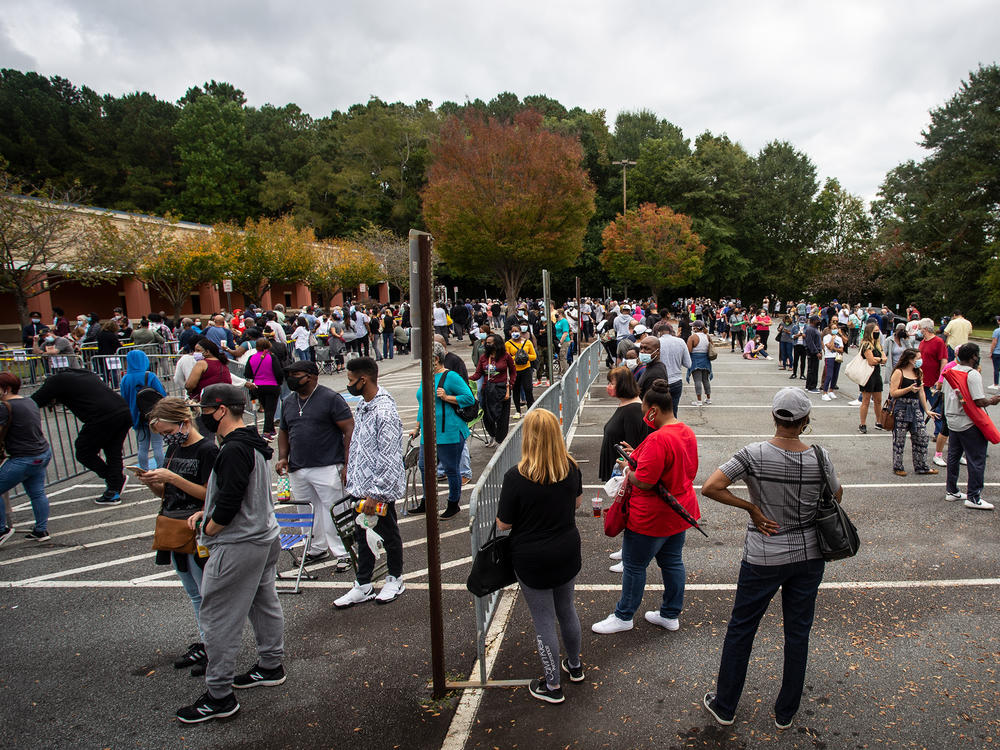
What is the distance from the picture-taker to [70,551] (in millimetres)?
6336

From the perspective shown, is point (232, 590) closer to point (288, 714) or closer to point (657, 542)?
point (288, 714)

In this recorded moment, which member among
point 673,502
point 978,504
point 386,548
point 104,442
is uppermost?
point 673,502

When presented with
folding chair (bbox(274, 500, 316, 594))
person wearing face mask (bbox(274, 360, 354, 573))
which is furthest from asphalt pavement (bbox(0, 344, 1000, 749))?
person wearing face mask (bbox(274, 360, 354, 573))

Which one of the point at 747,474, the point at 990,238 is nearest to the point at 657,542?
the point at 747,474

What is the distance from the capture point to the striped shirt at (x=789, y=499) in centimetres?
317

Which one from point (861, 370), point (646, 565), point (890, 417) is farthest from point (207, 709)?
point (861, 370)

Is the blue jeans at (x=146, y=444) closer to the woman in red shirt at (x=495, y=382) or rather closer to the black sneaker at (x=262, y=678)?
the woman in red shirt at (x=495, y=382)

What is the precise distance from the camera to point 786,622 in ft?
10.9

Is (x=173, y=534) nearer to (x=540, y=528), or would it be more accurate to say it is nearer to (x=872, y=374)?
(x=540, y=528)

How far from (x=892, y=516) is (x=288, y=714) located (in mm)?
6226

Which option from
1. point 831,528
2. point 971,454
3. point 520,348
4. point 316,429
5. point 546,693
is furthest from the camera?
point 520,348

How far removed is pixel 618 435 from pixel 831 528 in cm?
214

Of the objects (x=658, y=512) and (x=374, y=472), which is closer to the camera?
(x=658, y=512)

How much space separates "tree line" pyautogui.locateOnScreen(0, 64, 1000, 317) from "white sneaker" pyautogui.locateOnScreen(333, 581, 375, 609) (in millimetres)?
33583
